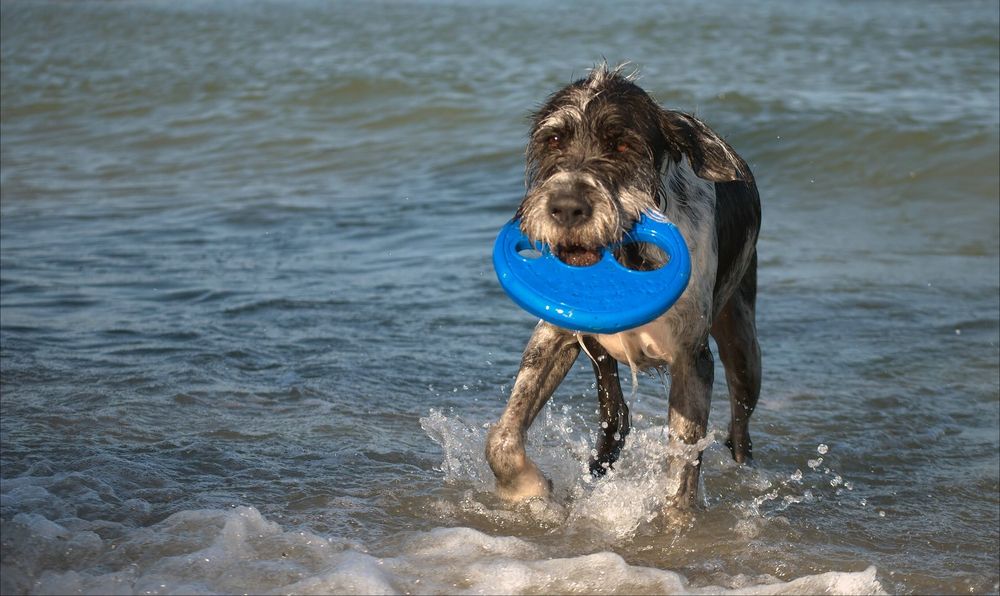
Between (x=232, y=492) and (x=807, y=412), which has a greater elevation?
(x=232, y=492)

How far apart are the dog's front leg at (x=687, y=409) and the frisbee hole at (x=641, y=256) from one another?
A: 38 centimetres

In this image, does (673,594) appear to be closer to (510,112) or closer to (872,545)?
(872,545)

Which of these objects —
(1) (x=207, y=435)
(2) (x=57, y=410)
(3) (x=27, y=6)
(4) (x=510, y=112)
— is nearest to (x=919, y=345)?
(1) (x=207, y=435)

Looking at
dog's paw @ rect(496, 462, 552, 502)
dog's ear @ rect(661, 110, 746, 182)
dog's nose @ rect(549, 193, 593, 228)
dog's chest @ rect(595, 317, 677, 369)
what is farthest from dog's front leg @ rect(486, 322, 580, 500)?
dog's ear @ rect(661, 110, 746, 182)

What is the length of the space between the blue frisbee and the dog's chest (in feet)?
0.93

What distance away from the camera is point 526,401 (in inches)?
191

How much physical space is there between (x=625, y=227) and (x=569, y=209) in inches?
9.7

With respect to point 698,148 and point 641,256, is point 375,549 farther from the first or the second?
point 698,148

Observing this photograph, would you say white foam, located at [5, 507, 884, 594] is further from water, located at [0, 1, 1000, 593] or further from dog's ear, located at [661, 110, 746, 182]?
dog's ear, located at [661, 110, 746, 182]

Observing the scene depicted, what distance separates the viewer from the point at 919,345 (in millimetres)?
7738

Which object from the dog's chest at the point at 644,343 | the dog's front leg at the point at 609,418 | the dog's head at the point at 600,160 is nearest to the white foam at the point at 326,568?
the dog's chest at the point at 644,343

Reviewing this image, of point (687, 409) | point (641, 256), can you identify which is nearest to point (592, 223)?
point (641, 256)

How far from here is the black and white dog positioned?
4305 mm

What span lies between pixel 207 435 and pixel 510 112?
10.7 m
